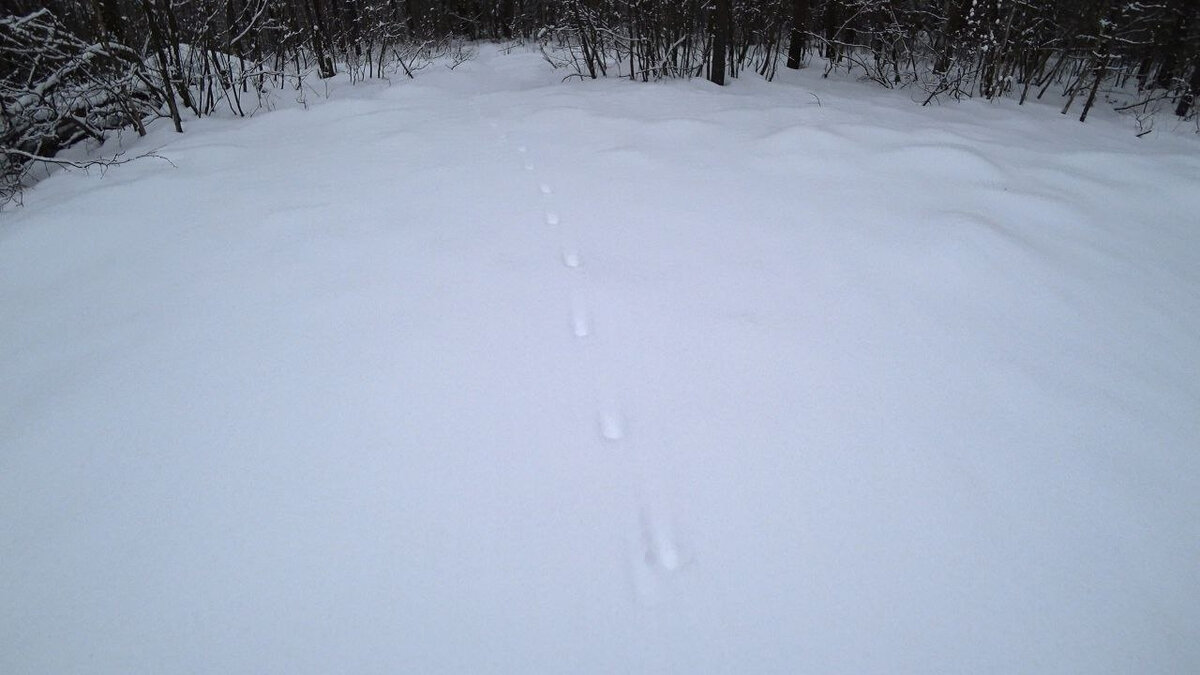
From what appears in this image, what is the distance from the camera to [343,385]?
1.56 m

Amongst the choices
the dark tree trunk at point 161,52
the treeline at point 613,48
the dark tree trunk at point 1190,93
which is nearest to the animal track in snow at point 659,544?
the treeline at point 613,48

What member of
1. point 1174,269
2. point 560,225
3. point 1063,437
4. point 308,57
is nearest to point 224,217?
point 560,225

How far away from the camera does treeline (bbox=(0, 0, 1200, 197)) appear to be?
3.96 meters

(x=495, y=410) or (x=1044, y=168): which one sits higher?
(x=1044, y=168)

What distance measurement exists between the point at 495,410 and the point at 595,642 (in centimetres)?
68

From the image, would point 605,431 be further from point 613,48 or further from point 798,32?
point 798,32

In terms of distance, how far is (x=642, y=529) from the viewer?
1156mm

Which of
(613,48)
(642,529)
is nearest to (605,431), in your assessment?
(642,529)

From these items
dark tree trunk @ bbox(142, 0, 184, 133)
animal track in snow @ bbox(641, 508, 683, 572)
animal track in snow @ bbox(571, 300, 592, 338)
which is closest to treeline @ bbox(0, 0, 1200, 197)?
dark tree trunk @ bbox(142, 0, 184, 133)

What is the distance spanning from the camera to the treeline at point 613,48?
13.0ft

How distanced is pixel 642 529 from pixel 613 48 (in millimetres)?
6794

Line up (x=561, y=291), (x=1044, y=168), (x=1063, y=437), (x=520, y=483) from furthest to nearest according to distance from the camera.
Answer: (x=1044, y=168), (x=561, y=291), (x=1063, y=437), (x=520, y=483)

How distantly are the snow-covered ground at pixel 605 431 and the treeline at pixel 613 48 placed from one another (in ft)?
6.43

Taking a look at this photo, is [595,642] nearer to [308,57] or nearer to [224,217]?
[224,217]
